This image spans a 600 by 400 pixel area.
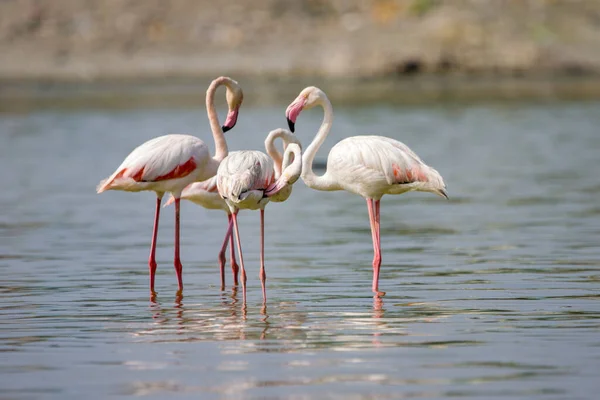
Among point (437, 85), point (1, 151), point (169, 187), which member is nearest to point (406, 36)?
point (437, 85)

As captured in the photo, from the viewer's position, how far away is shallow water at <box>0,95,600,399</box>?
22.2 feet

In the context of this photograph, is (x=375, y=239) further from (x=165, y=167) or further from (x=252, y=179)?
(x=165, y=167)

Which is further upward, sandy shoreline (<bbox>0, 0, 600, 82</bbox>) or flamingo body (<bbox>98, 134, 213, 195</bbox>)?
sandy shoreline (<bbox>0, 0, 600, 82</bbox>)

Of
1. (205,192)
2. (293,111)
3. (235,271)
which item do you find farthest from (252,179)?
(205,192)

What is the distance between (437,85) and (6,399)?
37675 mm

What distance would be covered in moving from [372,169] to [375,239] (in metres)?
0.57

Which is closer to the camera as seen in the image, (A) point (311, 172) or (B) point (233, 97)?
(A) point (311, 172)

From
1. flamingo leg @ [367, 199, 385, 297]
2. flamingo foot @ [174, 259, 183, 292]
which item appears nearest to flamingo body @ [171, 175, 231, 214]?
flamingo foot @ [174, 259, 183, 292]

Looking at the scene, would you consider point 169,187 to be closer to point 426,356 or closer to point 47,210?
point 426,356

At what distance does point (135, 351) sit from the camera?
7.57 metres

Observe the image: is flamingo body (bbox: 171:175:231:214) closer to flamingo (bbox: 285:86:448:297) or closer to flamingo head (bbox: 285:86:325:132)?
flamingo (bbox: 285:86:448:297)

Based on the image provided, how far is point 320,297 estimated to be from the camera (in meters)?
9.42

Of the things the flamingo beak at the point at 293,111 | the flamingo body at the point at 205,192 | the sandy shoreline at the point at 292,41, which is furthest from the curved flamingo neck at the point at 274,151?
the sandy shoreline at the point at 292,41

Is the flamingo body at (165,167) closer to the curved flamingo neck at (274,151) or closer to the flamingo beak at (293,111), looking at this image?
the curved flamingo neck at (274,151)
